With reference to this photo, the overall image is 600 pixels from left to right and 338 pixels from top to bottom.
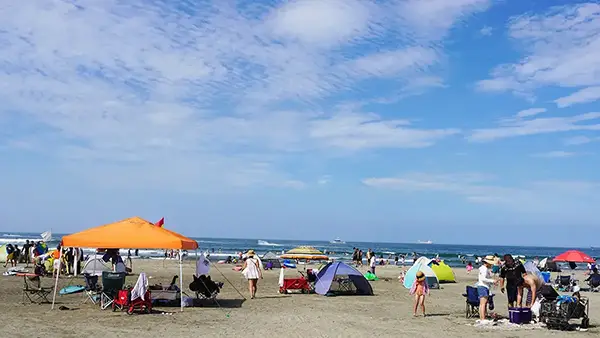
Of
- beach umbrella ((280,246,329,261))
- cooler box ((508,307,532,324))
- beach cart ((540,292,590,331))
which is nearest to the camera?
beach cart ((540,292,590,331))

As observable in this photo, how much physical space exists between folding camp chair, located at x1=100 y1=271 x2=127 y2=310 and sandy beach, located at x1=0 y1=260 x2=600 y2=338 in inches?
10.5

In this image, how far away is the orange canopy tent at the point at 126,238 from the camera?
1415 cm

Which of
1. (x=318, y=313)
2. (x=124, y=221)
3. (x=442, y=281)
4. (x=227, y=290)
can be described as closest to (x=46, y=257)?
(x=227, y=290)

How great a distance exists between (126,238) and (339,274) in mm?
8048

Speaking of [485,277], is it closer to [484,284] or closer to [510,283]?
[484,284]

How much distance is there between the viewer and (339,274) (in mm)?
19953

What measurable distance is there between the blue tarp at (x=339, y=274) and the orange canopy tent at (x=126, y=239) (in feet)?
21.2

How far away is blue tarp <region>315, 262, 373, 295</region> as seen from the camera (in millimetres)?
19781

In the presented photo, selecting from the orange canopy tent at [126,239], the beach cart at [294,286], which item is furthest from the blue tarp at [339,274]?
the orange canopy tent at [126,239]

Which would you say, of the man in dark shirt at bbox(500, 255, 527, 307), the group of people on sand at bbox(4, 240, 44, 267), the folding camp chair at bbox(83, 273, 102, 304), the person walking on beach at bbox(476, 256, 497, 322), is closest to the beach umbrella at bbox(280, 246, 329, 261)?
the group of people on sand at bbox(4, 240, 44, 267)

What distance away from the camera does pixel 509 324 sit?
1320cm

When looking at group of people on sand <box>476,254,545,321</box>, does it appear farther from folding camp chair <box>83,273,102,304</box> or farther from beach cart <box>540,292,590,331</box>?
folding camp chair <box>83,273,102,304</box>

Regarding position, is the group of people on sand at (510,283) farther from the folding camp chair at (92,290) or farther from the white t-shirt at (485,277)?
the folding camp chair at (92,290)

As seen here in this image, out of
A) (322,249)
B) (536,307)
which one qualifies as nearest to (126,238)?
(536,307)
